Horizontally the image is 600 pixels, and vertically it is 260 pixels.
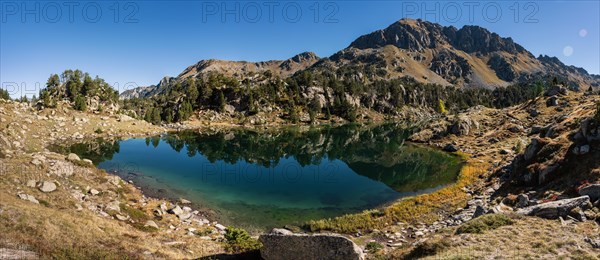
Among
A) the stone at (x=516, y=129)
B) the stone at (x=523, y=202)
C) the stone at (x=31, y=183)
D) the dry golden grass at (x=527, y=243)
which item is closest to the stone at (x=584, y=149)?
the stone at (x=523, y=202)

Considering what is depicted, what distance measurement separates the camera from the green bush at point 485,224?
20.1 metres

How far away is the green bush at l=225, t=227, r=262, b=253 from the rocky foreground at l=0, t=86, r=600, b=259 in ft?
4.05

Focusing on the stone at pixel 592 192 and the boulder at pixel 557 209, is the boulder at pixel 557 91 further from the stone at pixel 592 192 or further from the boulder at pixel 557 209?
the boulder at pixel 557 209

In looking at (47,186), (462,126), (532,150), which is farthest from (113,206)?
(462,126)

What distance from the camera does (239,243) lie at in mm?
23953

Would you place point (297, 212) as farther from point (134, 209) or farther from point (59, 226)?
point (59, 226)

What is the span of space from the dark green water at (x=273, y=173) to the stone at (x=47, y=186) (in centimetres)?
1484

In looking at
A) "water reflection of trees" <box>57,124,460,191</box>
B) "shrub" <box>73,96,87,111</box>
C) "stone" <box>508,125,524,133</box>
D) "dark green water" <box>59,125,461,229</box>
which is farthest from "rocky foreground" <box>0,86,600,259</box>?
"shrub" <box>73,96,87,111</box>

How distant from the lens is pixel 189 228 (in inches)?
1169

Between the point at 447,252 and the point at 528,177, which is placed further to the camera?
the point at 528,177

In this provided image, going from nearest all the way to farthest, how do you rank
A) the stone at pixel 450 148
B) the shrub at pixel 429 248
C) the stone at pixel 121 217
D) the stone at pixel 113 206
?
1. the shrub at pixel 429 248
2. the stone at pixel 121 217
3. the stone at pixel 113 206
4. the stone at pixel 450 148

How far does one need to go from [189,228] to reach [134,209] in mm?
7141

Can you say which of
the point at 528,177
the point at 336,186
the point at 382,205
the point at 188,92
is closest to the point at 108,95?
the point at 188,92

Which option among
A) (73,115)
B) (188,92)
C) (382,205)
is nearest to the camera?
(382,205)
